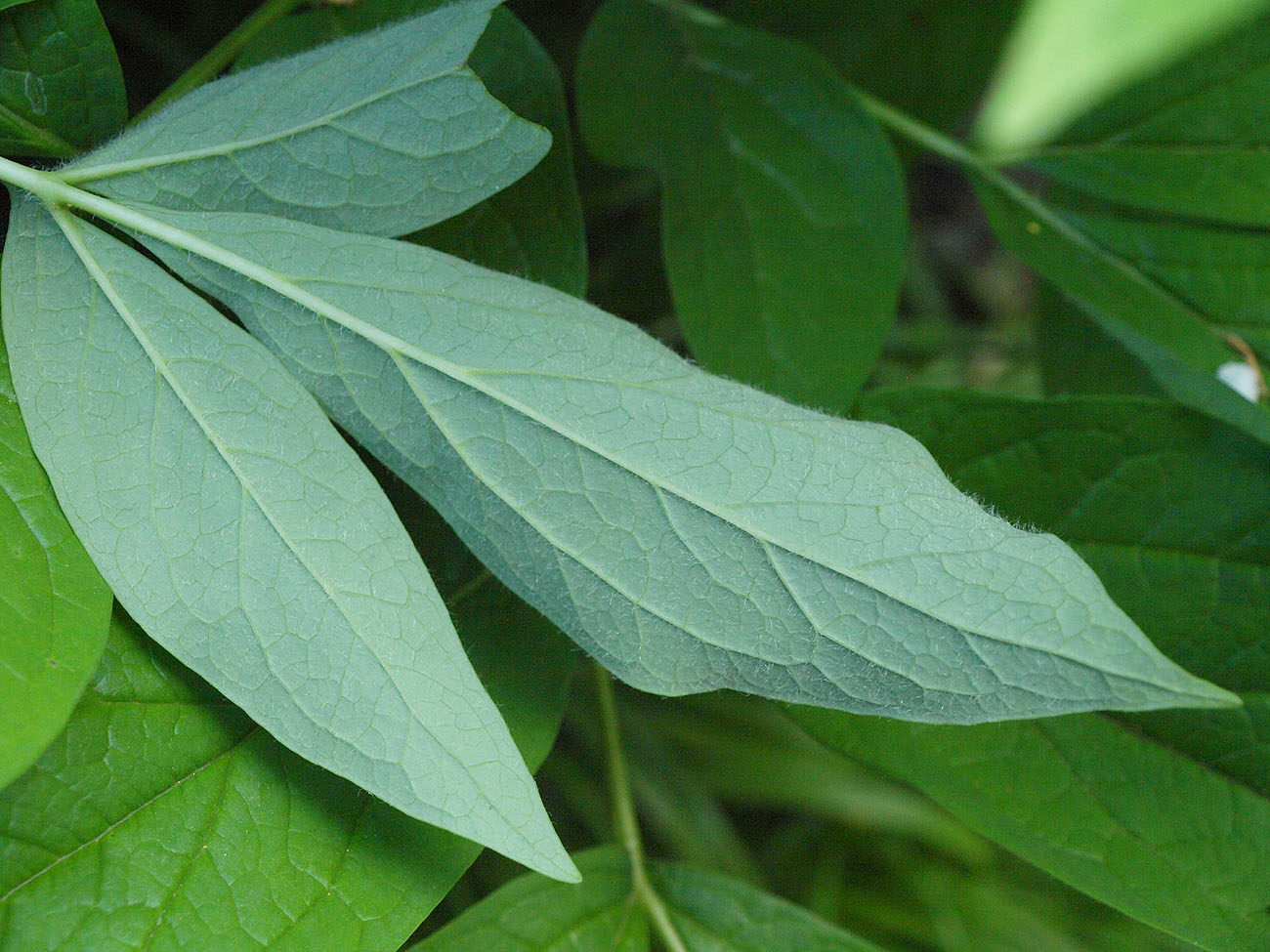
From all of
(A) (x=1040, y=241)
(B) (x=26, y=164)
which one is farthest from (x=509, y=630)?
(A) (x=1040, y=241)

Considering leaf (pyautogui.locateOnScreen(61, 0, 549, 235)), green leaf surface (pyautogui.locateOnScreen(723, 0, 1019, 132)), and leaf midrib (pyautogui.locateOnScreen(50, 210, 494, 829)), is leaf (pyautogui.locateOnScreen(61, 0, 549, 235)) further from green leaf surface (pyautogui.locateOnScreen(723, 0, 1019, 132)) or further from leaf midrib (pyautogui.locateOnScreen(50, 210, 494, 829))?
green leaf surface (pyautogui.locateOnScreen(723, 0, 1019, 132))

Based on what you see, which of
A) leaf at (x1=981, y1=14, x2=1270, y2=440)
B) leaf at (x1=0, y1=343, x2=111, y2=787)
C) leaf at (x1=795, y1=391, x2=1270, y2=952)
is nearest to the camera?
leaf at (x1=0, y1=343, x2=111, y2=787)

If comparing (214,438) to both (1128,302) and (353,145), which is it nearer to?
(353,145)

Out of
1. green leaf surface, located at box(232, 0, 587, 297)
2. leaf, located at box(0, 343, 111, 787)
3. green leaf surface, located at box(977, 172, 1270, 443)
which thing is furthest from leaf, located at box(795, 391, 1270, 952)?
leaf, located at box(0, 343, 111, 787)

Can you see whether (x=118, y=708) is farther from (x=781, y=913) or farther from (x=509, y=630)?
(x=781, y=913)

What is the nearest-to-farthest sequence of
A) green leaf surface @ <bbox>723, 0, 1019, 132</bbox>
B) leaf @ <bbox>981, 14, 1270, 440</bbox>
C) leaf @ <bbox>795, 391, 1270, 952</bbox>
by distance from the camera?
1. leaf @ <bbox>795, 391, 1270, 952</bbox>
2. leaf @ <bbox>981, 14, 1270, 440</bbox>
3. green leaf surface @ <bbox>723, 0, 1019, 132</bbox>

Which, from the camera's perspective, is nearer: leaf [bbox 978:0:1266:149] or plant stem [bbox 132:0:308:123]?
plant stem [bbox 132:0:308:123]

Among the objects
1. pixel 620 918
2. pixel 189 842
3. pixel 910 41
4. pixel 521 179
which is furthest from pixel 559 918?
pixel 910 41

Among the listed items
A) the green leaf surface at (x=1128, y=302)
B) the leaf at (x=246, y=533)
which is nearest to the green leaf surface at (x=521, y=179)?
the leaf at (x=246, y=533)

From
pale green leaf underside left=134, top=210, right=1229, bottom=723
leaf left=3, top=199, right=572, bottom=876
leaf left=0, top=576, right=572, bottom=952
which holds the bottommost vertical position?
leaf left=0, top=576, right=572, bottom=952
